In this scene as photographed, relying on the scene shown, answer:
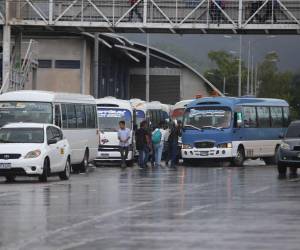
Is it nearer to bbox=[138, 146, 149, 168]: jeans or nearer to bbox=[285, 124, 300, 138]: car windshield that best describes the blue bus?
bbox=[138, 146, 149, 168]: jeans

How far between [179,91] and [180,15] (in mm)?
58485

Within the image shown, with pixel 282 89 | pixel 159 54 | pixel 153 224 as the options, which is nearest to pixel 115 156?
pixel 153 224

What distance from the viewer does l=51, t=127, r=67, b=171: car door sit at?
97.0 feet

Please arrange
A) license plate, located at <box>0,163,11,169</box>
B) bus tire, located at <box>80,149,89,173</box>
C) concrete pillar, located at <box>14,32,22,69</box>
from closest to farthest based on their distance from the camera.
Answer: license plate, located at <box>0,163,11,169</box>, bus tire, located at <box>80,149,89,173</box>, concrete pillar, located at <box>14,32,22,69</box>

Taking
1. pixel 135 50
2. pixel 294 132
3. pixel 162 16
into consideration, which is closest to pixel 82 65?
pixel 135 50

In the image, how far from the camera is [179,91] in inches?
4168

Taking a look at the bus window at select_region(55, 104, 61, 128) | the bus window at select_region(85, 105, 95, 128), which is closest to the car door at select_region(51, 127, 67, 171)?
the bus window at select_region(55, 104, 61, 128)

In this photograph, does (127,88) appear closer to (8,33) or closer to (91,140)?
(8,33)

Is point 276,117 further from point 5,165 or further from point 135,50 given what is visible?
point 135,50

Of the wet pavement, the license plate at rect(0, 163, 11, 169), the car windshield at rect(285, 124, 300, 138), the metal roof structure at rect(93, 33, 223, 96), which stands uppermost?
the metal roof structure at rect(93, 33, 223, 96)

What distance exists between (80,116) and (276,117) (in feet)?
40.1

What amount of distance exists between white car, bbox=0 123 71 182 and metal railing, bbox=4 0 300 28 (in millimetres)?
16854

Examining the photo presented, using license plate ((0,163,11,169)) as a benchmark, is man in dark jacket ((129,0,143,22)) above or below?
above

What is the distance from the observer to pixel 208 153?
40.7 metres
